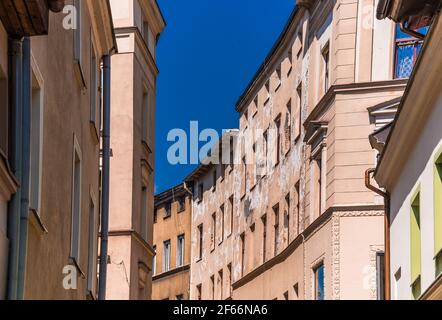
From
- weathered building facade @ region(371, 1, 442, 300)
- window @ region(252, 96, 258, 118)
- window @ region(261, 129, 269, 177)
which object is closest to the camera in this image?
weathered building facade @ region(371, 1, 442, 300)

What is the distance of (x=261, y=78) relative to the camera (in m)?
52.2

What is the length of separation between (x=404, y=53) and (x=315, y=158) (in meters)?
5.13

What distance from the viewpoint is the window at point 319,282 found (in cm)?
3811

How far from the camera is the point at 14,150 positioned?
14.1 m

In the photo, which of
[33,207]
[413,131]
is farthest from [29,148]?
[413,131]

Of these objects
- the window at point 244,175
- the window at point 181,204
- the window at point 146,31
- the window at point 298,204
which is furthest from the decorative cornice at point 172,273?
the window at point 146,31

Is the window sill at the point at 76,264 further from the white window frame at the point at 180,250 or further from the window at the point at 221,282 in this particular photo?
the white window frame at the point at 180,250

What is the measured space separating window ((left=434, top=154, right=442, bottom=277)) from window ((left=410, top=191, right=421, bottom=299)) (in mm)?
2045

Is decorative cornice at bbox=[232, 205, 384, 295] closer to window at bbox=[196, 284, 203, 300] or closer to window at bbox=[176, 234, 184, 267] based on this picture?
window at bbox=[196, 284, 203, 300]

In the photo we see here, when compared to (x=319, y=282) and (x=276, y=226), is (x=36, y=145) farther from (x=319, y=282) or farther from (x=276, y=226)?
(x=276, y=226)

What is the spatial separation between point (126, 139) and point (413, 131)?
48.1 feet

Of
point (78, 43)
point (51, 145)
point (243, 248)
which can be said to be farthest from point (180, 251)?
point (51, 145)

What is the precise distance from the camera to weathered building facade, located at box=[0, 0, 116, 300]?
13.9 m

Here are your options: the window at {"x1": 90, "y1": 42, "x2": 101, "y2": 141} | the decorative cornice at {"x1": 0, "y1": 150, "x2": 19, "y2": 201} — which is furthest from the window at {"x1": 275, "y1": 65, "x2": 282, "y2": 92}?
the decorative cornice at {"x1": 0, "y1": 150, "x2": 19, "y2": 201}
